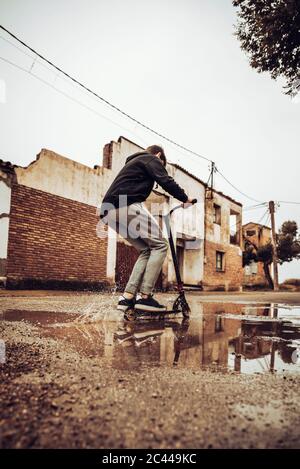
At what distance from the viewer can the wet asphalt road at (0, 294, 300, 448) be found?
32.1 inches

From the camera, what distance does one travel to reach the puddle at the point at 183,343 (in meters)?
1.66

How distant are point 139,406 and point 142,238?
2.19 metres

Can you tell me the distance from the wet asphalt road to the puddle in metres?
0.16

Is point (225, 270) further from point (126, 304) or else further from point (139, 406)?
point (139, 406)

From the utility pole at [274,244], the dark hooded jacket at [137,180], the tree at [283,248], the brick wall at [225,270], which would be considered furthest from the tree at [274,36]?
the tree at [283,248]

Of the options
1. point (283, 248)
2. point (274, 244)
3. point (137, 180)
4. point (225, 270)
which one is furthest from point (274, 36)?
point (283, 248)

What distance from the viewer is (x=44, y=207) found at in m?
10.0

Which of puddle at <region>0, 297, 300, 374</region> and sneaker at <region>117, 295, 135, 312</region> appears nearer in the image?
puddle at <region>0, 297, 300, 374</region>

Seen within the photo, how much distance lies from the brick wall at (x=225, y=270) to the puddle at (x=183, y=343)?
53.0 ft

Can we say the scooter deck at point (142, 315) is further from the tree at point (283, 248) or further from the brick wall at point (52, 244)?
the tree at point (283, 248)

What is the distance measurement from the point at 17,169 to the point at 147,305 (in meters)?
7.80

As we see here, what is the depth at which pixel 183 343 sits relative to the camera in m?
2.18

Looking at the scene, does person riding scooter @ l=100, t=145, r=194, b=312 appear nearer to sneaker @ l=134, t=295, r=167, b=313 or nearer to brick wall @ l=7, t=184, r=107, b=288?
sneaker @ l=134, t=295, r=167, b=313

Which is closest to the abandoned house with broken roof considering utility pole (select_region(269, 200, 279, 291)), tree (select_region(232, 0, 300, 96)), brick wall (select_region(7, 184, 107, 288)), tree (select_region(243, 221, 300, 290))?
brick wall (select_region(7, 184, 107, 288))
